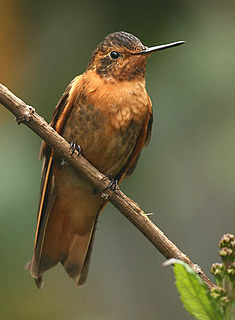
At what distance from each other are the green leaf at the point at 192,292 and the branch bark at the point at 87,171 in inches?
32.5

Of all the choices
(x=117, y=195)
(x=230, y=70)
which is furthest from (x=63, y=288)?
(x=230, y=70)

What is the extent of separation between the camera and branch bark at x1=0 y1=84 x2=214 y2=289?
2127mm

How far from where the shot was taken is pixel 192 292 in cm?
121

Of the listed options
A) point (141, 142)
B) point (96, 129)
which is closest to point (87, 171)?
point (96, 129)

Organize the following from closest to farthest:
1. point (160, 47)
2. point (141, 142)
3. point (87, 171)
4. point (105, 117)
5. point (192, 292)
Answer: point (192, 292)
point (87, 171)
point (160, 47)
point (105, 117)
point (141, 142)

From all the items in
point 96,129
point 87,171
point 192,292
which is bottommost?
point 192,292

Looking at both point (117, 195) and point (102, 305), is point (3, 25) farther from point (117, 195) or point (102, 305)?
point (102, 305)

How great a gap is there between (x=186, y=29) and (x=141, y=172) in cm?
90

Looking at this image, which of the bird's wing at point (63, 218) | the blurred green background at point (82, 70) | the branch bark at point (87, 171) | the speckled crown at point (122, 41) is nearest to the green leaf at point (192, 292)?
the branch bark at point (87, 171)

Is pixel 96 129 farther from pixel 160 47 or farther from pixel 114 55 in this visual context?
pixel 160 47

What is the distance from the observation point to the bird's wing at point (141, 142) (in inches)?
137

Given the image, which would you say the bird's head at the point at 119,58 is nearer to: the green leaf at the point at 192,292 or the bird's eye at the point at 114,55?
the bird's eye at the point at 114,55

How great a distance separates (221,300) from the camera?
1.18m

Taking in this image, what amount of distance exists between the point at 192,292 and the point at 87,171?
5.00 feet
